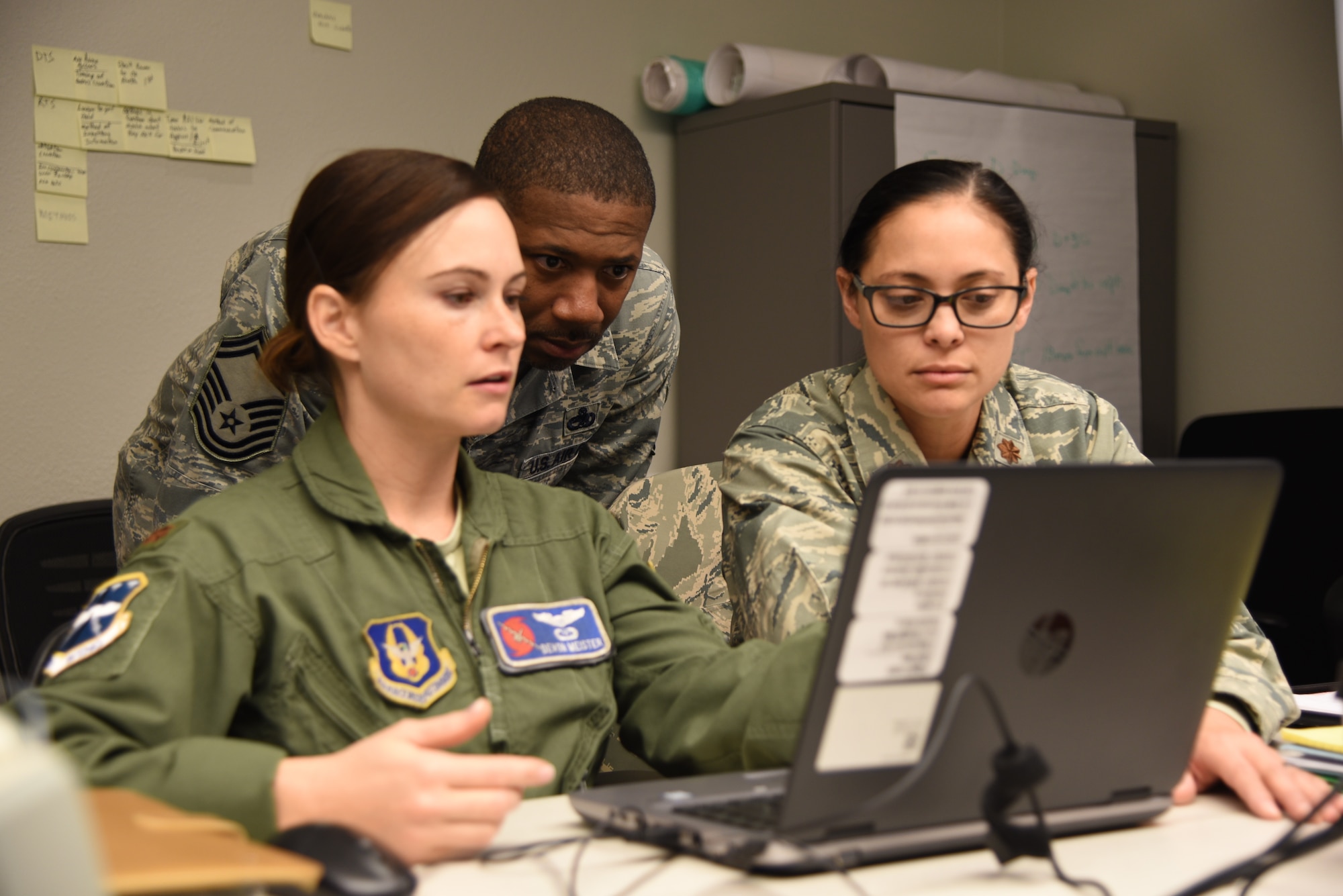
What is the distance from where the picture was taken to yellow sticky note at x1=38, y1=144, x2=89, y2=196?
244cm

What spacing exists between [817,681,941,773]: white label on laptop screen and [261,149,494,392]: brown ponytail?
0.63m

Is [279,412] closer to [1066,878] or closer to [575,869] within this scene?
[575,869]

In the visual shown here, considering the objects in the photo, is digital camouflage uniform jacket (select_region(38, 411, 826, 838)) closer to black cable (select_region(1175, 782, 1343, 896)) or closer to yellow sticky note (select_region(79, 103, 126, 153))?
black cable (select_region(1175, 782, 1343, 896))

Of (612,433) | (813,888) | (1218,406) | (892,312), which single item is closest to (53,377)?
(612,433)

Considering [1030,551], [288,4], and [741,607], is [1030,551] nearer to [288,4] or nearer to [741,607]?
[741,607]

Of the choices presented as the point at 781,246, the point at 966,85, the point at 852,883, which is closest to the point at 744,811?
the point at 852,883

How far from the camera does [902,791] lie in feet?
2.52

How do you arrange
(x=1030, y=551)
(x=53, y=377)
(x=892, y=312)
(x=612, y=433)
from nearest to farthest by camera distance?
(x=1030, y=551) < (x=892, y=312) < (x=612, y=433) < (x=53, y=377)

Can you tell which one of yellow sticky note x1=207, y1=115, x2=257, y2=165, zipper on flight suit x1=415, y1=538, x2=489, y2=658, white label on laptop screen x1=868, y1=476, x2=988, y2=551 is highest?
yellow sticky note x1=207, y1=115, x2=257, y2=165

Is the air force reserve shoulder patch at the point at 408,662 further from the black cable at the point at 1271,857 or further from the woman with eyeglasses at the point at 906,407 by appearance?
the black cable at the point at 1271,857

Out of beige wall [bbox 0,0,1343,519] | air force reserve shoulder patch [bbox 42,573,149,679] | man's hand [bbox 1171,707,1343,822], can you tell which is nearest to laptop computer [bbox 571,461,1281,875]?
man's hand [bbox 1171,707,1343,822]

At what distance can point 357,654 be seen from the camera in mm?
1039

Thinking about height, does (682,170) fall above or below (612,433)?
above

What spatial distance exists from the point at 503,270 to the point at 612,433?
3.46 ft
